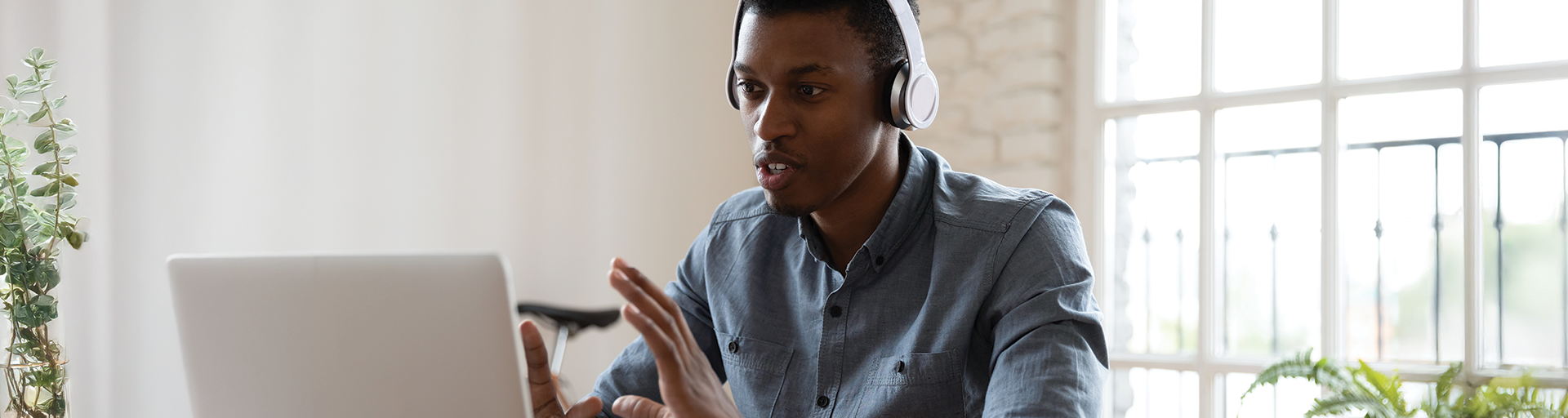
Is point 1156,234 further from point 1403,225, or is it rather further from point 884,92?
A: point 884,92

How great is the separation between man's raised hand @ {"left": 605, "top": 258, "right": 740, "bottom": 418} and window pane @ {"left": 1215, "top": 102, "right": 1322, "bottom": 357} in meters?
1.92

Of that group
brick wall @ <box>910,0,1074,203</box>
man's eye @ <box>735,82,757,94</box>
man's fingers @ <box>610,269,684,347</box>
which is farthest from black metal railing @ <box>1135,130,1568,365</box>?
man's fingers @ <box>610,269,684,347</box>

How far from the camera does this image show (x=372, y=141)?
235 centimetres

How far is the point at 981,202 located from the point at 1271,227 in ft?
5.16

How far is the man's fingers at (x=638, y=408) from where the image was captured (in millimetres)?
967

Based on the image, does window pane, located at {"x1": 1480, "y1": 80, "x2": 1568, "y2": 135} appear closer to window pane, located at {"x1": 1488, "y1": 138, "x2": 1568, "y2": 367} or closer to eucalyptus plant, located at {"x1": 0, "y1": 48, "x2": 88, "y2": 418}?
window pane, located at {"x1": 1488, "y1": 138, "x2": 1568, "y2": 367}

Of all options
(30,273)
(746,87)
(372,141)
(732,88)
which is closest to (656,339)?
(746,87)

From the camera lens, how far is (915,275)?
1.15 meters

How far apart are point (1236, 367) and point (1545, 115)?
818 millimetres

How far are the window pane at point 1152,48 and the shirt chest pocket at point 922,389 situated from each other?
1.72m

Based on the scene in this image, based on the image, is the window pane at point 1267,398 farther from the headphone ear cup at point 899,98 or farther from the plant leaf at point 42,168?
the plant leaf at point 42,168

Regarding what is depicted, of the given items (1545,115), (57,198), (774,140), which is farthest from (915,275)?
(1545,115)

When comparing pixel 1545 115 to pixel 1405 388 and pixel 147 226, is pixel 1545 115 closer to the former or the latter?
pixel 1405 388

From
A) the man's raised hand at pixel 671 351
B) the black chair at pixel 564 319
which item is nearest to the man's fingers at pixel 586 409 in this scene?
the man's raised hand at pixel 671 351
